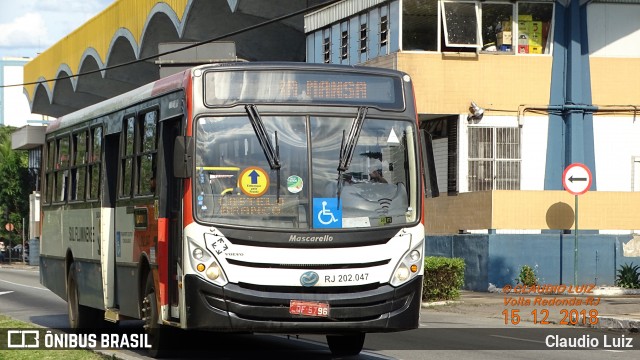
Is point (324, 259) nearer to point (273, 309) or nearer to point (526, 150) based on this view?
point (273, 309)

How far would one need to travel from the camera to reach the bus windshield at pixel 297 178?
488 inches

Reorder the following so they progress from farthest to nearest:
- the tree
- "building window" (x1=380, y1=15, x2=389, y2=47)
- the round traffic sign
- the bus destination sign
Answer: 1. the tree
2. "building window" (x1=380, y1=15, x2=389, y2=47)
3. the round traffic sign
4. the bus destination sign

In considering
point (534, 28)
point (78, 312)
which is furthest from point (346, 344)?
point (534, 28)

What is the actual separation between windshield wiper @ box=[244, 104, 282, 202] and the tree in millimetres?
69094

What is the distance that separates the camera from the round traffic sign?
28.0 m

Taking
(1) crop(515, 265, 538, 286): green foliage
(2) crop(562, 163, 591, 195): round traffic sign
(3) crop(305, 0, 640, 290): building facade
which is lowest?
(1) crop(515, 265, 538, 286): green foliage

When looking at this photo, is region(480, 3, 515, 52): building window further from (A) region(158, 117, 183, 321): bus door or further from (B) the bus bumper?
(B) the bus bumper

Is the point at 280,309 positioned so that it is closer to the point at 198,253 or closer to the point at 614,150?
the point at 198,253

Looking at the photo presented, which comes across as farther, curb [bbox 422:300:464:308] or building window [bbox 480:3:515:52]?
building window [bbox 480:3:515:52]

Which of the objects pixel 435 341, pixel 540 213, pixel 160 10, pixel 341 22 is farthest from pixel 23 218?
pixel 435 341

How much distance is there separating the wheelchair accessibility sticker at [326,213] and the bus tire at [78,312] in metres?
6.96

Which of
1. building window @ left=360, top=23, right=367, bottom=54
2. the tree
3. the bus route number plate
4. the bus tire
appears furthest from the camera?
the tree

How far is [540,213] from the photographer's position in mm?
32375

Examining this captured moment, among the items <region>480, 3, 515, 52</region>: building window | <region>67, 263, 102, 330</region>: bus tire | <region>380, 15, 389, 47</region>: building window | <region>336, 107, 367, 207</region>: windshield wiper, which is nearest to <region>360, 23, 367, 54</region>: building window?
<region>380, 15, 389, 47</region>: building window
